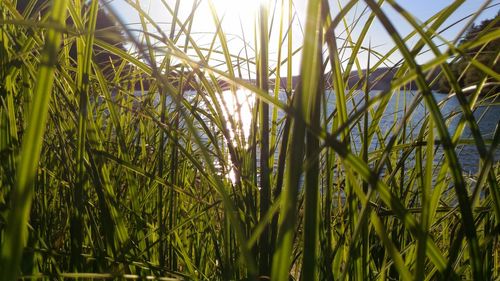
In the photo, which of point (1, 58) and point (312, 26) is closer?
point (312, 26)

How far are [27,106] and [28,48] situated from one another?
8cm

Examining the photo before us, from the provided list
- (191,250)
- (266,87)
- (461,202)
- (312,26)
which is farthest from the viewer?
(191,250)

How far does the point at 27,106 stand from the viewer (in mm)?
479

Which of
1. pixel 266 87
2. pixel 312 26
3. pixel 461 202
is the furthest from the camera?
pixel 266 87

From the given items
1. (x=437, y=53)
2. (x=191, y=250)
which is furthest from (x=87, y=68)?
(x=191, y=250)

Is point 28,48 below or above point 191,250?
above

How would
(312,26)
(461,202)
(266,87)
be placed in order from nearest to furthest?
(312,26) → (461,202) → (266,87)

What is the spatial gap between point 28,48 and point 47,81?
27 cm

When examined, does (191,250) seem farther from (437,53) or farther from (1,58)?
(437,53)

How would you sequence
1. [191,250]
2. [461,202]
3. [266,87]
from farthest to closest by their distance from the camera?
[191,250] < [266,87] < [461,202]

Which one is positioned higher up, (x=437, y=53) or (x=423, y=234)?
(x=437, y=53)

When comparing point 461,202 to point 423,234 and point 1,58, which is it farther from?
point 1,58

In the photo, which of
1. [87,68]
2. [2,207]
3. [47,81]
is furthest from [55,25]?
[2,207]

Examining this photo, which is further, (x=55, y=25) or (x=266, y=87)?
(x=266, y=87)
